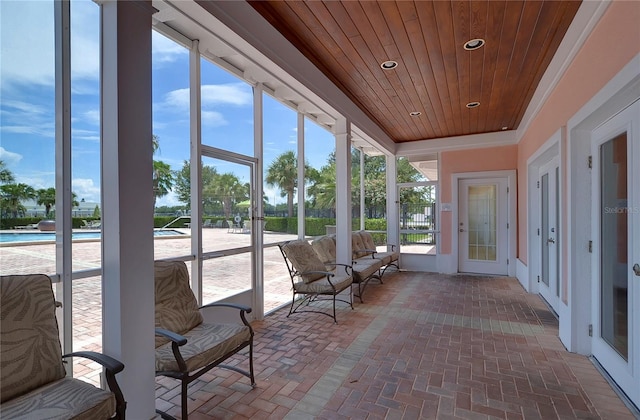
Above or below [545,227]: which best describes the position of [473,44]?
above

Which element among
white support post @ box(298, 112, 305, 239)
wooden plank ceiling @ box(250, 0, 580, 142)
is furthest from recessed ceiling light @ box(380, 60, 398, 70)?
white support post @ box(298, 112, 305, 239)

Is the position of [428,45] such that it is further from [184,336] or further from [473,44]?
[184,336]

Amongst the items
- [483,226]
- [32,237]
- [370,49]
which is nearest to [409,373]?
[32,237]

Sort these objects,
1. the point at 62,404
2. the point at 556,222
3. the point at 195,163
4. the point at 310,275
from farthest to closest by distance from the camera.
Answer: the point at 310,275 < the point at 556,222 < the point at 195,163 < the point at 62,404

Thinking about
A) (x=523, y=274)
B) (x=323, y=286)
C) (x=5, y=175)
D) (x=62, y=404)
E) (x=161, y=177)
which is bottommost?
(x=523, y=274)

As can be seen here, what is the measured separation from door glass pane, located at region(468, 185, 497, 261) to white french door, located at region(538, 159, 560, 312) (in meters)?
1.72

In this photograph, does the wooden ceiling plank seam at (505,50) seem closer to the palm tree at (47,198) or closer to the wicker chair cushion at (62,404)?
the palm tree at (47,198)

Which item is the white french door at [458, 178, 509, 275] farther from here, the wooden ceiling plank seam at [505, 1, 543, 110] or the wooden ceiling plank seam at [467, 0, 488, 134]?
the wooden ceiling plank seam at [505, 1, 543, 110]

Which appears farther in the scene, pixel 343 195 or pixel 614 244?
pixel 343 195

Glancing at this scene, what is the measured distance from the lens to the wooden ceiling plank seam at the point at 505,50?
7.94ft

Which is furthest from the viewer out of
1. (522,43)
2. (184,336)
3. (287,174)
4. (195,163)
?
(287,174)

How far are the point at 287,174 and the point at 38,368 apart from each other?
413 cm

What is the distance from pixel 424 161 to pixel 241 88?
480 cm

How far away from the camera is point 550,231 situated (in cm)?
425
